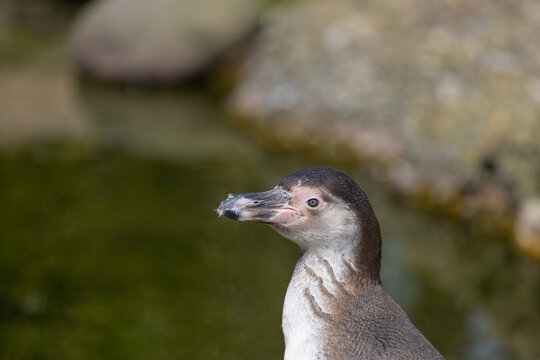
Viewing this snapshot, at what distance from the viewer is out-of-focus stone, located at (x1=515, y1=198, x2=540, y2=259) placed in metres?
7.15

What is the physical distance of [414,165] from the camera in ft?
27.1

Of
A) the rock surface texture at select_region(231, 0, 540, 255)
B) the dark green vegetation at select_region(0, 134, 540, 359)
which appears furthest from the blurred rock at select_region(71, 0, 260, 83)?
the dark green vegetation at select_region(0, 134, 540, 359)

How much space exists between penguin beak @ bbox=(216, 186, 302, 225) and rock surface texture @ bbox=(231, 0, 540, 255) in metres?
4.62

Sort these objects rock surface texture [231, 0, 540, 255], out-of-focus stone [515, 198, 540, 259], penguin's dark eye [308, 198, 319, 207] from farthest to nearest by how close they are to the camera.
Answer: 1. rock surface texture [231, 0, 540, 255]
2. out-of-focus stone [515, 198, 540, 259]
3. penguin's dark eye [308, 198, 319, 207]

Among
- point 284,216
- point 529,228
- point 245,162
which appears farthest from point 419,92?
point 284,216

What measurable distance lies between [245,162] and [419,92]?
182 centimetres

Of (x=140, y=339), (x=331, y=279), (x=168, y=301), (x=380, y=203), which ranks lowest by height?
(x=331, y=279)

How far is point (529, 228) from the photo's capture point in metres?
7.21

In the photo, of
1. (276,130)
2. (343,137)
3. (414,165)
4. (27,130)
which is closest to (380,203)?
(414,165)

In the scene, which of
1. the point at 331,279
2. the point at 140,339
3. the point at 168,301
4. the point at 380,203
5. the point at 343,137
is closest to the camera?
the point at 331,279

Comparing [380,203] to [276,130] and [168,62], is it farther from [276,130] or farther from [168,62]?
[168,62]

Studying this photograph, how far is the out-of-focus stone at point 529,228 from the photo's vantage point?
7.15 metres

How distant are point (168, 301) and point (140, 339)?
1.64 feet

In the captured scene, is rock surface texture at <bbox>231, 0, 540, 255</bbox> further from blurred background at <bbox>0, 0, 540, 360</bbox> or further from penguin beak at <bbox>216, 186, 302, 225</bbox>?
penguin beak at <bbox>216, 186, 302, 225</bbox>
